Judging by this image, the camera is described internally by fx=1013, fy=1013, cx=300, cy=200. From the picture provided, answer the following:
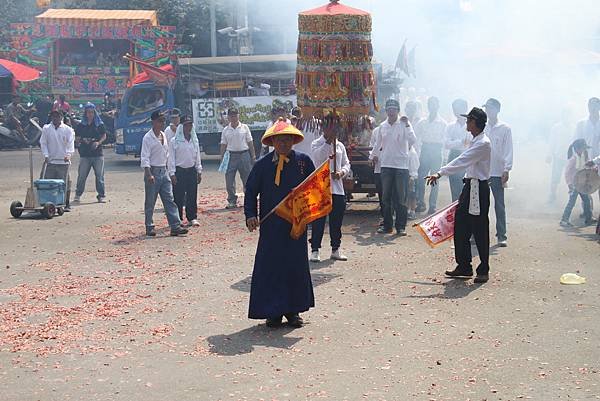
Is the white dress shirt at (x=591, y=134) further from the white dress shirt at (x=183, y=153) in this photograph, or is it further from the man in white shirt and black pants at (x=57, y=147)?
the man in white shirt and black pants at (x=57, y=147)

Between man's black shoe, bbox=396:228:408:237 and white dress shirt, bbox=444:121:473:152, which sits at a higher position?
white dress shirt, bbox=444:121:473:152

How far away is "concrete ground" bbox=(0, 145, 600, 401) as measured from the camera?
6559 mm

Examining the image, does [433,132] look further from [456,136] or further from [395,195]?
[395,195]

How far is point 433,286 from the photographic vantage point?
973 centimetres

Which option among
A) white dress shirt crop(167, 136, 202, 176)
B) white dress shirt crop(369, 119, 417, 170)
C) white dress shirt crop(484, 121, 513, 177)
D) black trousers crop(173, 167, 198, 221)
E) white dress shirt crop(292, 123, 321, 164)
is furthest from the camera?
black trousers crop(173, 167, 198, 221)

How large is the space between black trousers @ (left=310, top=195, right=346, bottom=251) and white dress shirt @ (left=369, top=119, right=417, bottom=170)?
1.84m

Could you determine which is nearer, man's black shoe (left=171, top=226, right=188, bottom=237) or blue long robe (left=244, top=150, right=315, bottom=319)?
blue long robe (left=244, top=150, right=315, bottom=319)

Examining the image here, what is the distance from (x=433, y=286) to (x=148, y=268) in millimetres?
3143

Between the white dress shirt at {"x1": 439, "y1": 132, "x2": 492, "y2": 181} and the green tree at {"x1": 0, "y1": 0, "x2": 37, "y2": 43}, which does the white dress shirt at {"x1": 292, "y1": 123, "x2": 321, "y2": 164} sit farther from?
the green tree at {"x1": 0, "y1": 0, "x2": 37, "y2": 43}

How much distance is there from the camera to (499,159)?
1197cm

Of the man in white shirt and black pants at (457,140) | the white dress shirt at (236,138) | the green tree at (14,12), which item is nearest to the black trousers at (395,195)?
the man in white shirt and black pants at (457,140)

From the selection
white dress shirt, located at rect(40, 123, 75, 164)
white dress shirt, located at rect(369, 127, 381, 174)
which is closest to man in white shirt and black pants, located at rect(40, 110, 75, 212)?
white dress shirt, located at rect(40, 123, 75, 164)

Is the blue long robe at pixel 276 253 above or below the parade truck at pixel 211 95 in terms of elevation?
below

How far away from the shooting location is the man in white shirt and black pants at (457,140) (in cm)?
1400
